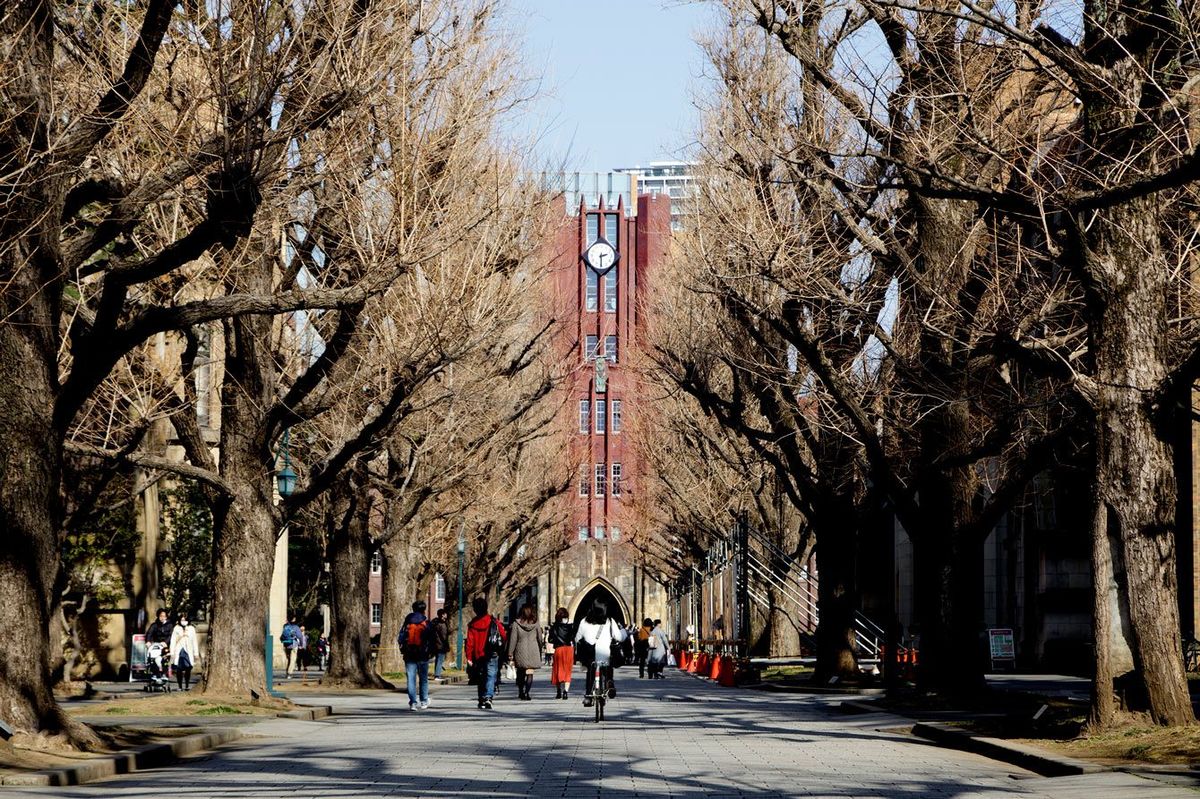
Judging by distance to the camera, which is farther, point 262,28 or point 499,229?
point 499,229

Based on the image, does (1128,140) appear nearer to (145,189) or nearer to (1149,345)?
(1149,345)

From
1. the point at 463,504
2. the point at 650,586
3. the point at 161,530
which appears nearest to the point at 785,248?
the point at 463,504

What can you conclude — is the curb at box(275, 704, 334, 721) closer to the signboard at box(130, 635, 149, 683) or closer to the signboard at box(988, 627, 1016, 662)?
the signboard at box(130, 635, 149, 683)

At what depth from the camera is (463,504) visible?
43250mm

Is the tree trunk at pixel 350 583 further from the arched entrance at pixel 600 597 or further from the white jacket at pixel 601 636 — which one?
the arched entrance at pixel 600 597

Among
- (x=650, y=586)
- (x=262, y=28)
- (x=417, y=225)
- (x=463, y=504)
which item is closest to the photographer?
(x=262, y=28)

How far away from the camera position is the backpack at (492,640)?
91.1ft

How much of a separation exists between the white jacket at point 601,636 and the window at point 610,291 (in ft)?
281

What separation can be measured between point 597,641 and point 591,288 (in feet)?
287

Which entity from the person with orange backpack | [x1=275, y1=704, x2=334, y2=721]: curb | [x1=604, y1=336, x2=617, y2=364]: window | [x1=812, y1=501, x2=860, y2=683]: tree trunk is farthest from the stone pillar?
[x1=604, y1=336, x2=617, y2=364]: window

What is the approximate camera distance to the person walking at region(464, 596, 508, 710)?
27.8 meters

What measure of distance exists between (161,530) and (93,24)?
30.7 meters

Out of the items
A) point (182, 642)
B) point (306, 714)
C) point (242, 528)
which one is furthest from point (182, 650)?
point (306, 714)

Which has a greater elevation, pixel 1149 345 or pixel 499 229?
pixel 499 229
